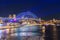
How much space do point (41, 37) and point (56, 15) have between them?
335 millimetres

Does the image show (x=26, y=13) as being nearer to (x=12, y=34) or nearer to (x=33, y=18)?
(x=33, y=18)

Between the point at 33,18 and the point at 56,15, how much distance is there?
29cm

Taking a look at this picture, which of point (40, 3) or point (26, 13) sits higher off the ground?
point (40, 3)

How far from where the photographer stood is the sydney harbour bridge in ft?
6.03

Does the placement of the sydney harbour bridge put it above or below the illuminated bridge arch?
below

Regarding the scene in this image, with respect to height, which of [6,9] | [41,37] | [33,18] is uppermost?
[6,9]

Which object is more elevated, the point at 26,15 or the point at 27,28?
the point at 26,15

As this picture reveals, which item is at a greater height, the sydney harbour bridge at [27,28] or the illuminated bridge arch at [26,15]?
the illuminated bridge arch at [26,15]

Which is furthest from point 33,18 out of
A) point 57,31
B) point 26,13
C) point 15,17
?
point 57,31

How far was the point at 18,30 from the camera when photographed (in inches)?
73.0

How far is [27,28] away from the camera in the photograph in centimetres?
186

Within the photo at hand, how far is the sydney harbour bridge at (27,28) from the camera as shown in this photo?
1.84 metres

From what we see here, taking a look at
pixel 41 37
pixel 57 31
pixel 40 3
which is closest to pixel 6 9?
pixel 40 3

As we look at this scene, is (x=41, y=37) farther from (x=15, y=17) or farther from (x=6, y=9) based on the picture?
(x=6, y=9)
